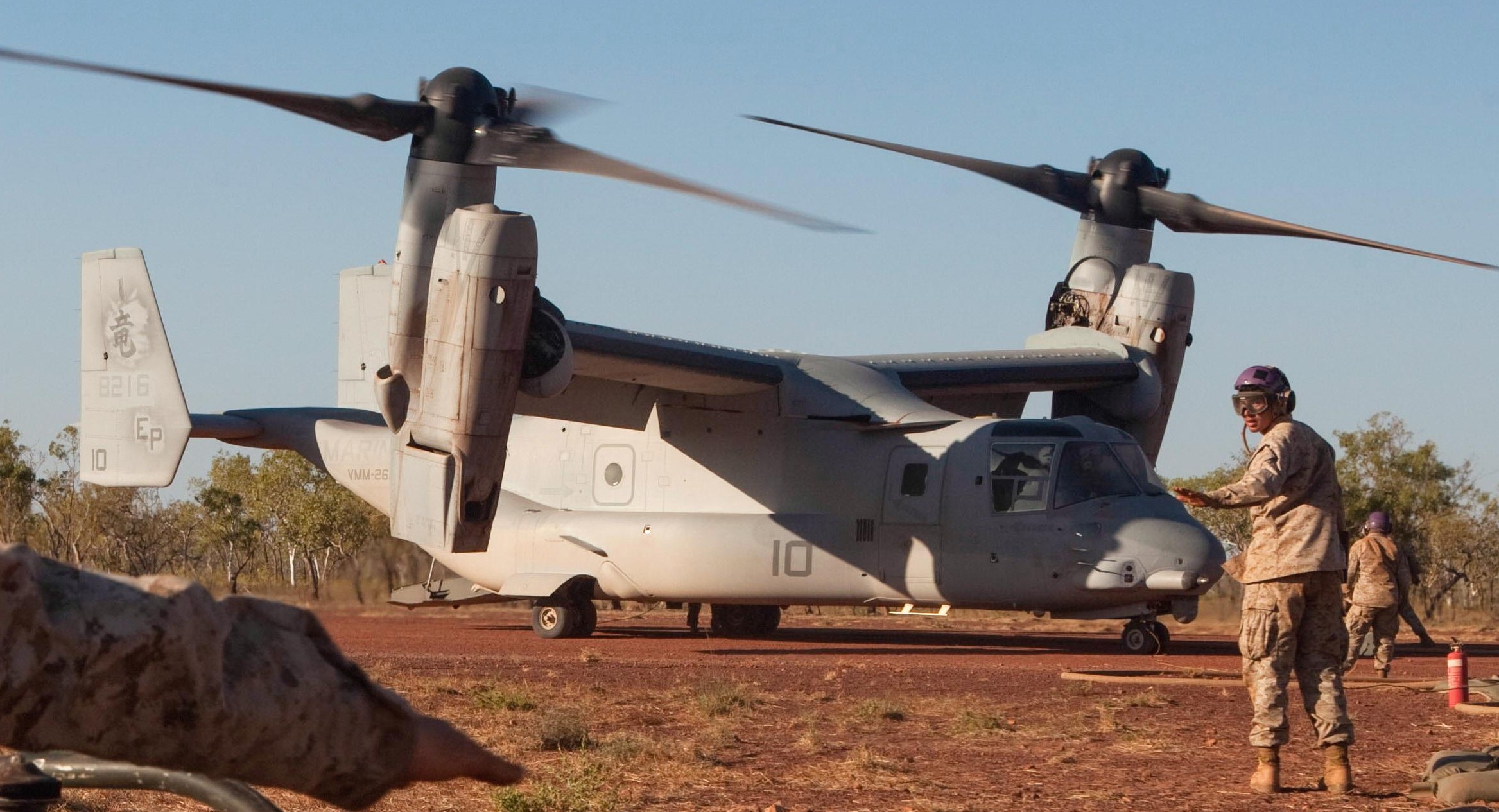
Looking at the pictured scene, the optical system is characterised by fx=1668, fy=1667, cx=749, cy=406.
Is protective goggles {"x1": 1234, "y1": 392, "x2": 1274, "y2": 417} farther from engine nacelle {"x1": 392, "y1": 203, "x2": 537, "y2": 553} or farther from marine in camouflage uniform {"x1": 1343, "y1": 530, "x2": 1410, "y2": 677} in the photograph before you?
engine nacelle {"x1": 392, "y1": 203, "x2": 537, "y2": 553}

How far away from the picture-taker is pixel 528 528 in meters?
20.0

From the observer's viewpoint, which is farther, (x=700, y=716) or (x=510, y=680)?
(x=510, y=680)

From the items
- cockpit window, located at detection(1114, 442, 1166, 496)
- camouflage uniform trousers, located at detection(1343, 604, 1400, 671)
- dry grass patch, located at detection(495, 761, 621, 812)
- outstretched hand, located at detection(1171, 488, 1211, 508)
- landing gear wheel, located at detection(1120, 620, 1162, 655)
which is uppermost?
cockpit window, located at detection(1114, 442, 1166, 496)

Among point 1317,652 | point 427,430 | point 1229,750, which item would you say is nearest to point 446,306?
point 427,430

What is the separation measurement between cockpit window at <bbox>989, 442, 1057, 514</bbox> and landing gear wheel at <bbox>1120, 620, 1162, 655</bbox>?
175 centimetres

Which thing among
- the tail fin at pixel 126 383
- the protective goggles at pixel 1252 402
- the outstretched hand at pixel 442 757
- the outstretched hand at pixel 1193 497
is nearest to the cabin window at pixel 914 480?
the tail fin at pixel 126 383

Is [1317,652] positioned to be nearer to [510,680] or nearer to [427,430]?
[510,680]

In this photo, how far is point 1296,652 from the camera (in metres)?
7.68

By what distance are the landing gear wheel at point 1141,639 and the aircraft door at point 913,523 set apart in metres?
2.03

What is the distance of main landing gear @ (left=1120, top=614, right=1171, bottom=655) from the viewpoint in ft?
57.0

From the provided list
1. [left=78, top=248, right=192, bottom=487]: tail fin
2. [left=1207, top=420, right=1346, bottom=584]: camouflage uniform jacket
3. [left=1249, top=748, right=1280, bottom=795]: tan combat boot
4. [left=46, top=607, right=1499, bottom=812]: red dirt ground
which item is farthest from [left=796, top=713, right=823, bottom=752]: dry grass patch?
[left=78, top=248, right=192, bottom=487]: tail fin

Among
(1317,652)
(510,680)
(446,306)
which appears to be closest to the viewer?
(1317,652)

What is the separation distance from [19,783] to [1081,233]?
64.4 feet

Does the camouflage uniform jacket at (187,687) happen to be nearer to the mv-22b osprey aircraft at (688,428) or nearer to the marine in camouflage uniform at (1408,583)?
the mv-22b osprey aircraft at (688,428)
